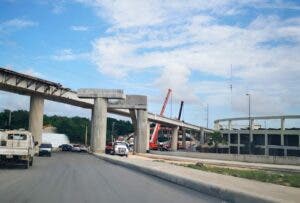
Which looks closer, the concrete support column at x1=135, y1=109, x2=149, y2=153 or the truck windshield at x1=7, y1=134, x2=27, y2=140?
the truck windshield at x1=7, y1=134, x2=27, y2=140

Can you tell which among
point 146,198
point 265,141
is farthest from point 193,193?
point 265,141

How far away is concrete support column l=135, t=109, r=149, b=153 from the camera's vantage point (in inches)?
3305

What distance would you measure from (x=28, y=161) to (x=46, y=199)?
16.6 meters

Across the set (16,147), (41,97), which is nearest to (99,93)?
(41,97)

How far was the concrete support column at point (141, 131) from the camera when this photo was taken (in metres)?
83.9

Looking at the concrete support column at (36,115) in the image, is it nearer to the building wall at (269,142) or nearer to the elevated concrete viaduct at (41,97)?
the elevated concrete viaduct at (41,97)

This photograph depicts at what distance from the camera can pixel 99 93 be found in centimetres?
7725

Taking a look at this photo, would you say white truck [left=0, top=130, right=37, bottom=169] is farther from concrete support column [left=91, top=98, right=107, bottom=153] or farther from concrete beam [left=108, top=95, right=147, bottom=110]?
concrete beam [left=108, top=95, right=147, bottom=110]

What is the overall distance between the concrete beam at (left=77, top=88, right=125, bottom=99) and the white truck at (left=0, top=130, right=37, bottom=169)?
46.9 metres

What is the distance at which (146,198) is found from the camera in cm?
1337

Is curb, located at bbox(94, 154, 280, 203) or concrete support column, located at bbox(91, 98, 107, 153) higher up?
concrete support column, located at bbox(91, 98, 107, 153)

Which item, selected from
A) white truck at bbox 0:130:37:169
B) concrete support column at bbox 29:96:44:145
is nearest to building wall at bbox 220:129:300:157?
concrete support column at bbox 29:96:44:145

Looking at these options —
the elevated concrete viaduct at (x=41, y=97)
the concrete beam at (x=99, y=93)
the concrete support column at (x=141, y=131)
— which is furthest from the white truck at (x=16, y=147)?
the concrete support column at (x=141, y=131)

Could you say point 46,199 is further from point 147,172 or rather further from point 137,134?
point 137,134
